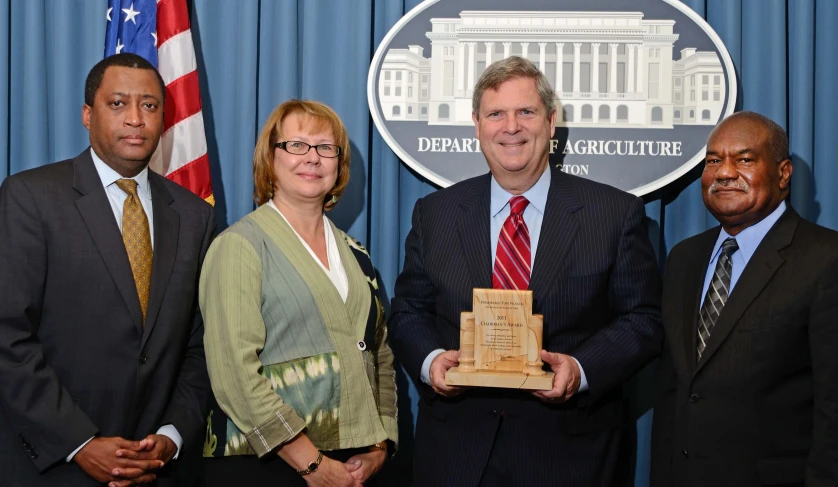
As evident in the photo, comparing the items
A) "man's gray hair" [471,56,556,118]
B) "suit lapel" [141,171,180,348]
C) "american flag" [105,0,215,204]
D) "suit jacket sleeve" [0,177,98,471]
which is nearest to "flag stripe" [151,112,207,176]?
"american flag" [105,0,215,204]

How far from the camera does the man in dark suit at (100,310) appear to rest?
1.92m

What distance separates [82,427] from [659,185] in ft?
6.31

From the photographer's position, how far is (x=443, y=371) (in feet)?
6.56

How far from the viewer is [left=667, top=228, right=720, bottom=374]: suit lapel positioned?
1979mm

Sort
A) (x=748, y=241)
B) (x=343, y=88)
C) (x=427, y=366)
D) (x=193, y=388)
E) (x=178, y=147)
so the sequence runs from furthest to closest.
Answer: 1. (x=343, y=88)
2. (x=178, y=147)
3. (x=193, y=388)
4. (x=427, y=366)
5. (x=748, y=241)

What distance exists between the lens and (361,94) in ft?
9.32

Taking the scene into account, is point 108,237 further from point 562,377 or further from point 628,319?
point 628,319

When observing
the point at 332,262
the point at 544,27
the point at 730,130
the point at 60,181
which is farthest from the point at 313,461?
the point at 544,27

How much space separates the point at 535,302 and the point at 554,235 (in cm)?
19

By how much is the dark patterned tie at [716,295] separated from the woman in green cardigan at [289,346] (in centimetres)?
87

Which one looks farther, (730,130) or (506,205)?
(506,205)

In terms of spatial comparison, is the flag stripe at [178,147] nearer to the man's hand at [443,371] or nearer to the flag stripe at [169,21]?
the flag stripe at [169,21]

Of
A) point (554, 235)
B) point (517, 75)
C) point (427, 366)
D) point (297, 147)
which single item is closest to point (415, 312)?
point (427, 366)

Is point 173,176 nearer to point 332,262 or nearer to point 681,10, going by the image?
point 332,262
